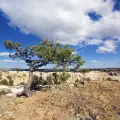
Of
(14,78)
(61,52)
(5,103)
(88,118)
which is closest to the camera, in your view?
(88,118)

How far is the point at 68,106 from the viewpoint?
19609 millimetres

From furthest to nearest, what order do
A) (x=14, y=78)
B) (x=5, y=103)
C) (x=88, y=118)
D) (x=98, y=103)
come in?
(x=14, y=78) → (x=5, y=103) → (x=98, y=103) → (x=88, y=118)

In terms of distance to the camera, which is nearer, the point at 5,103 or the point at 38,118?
the point at 38,118

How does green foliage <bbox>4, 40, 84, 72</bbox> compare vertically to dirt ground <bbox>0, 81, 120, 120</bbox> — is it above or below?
above

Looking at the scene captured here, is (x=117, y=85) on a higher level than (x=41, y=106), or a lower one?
higher

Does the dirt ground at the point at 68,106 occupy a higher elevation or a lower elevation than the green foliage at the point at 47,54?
lower

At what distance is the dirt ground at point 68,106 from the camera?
18281 mm

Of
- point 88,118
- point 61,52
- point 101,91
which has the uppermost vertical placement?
point 61,52

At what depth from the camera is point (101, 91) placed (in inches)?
895

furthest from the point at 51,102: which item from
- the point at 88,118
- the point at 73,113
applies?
the point at 88,118

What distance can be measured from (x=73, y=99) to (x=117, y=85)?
6.05 metres

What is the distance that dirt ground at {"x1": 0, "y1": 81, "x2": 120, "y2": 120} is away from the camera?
1828 centimetres

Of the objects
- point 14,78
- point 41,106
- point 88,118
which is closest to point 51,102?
point 41,106

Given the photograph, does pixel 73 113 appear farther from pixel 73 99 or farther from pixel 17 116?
pixel 17 116
